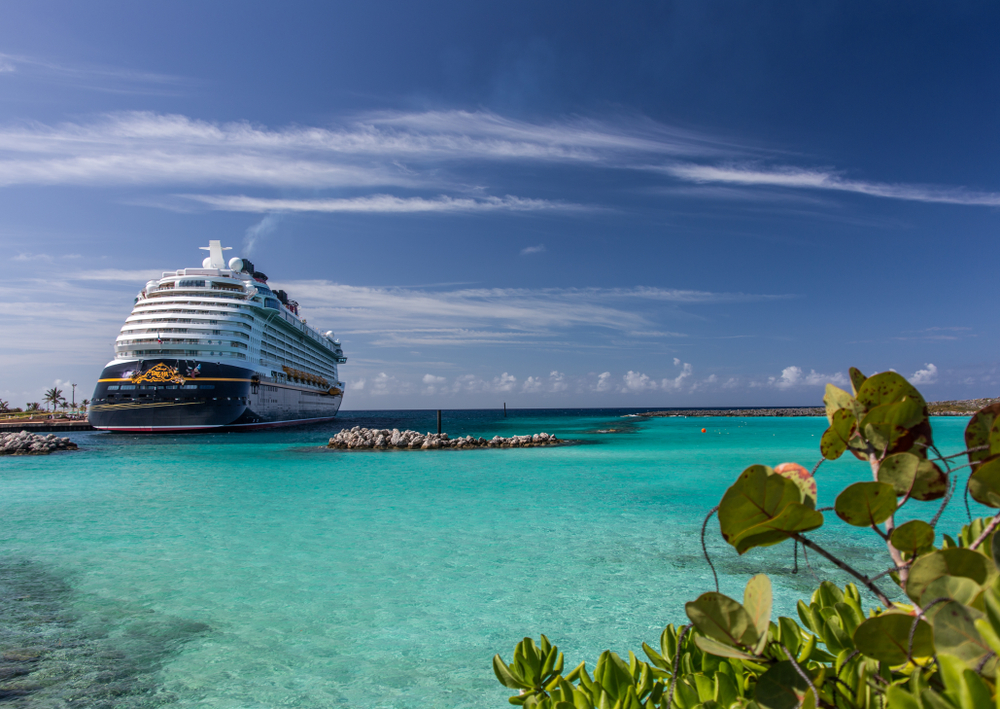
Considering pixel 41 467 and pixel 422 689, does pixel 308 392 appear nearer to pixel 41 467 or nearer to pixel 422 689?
pixel 41 467

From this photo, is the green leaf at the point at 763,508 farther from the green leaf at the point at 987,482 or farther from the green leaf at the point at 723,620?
the green leaf at the point at 987,482

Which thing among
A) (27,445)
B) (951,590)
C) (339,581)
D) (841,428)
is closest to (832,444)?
(841,428)

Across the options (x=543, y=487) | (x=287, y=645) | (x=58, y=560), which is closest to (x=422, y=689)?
(x=287, y=645)

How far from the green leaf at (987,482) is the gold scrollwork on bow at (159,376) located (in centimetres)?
4044

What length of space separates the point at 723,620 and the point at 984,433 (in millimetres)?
676

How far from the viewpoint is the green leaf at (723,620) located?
0.89 m

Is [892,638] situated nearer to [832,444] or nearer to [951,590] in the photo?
[951,590]

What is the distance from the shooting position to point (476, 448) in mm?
23969

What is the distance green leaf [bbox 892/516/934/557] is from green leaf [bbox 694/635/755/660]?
1.26ft

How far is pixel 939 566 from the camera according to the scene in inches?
32.6

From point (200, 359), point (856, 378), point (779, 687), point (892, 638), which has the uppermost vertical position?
point (200, 359)

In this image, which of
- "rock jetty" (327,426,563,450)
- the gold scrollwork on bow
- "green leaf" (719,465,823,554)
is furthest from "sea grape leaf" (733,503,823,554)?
the gold scrollwork on bow

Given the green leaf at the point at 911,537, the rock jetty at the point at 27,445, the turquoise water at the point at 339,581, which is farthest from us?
the rock jetty at the point at 27,445

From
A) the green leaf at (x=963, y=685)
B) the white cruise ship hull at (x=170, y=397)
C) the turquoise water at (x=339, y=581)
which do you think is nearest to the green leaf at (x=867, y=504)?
the green leaf at (x=963, y=685)
